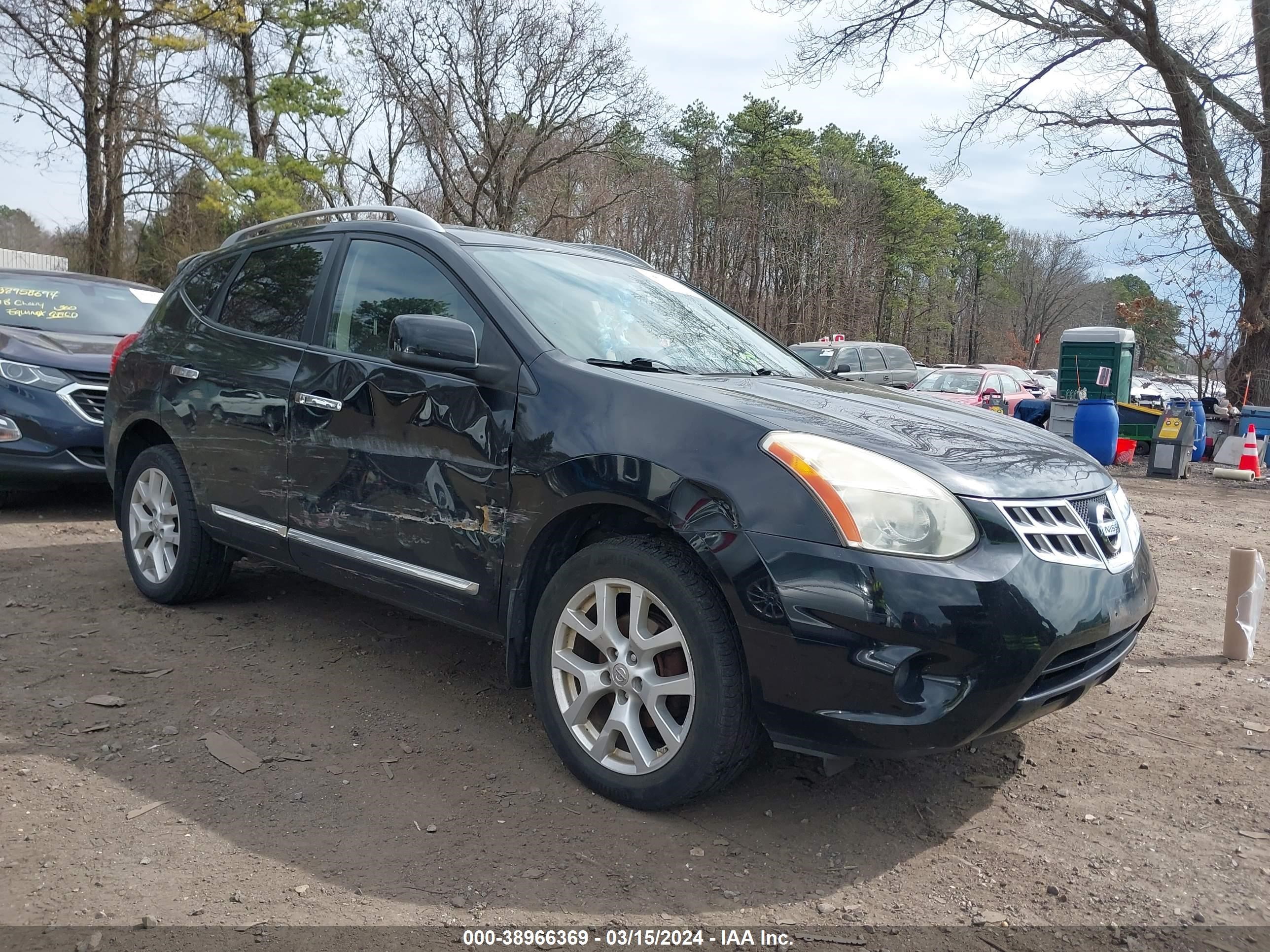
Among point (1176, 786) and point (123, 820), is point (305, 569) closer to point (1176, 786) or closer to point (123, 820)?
point (123, 820)

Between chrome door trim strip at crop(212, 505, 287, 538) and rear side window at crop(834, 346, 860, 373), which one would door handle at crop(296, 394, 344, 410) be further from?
rear side window at crop(834, 346, 860, 373)

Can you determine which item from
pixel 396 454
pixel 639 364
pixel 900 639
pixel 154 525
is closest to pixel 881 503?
pixel 900 639

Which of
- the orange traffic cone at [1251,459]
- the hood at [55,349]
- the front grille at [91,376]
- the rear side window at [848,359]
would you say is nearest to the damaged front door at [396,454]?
the front grille at [91,376]

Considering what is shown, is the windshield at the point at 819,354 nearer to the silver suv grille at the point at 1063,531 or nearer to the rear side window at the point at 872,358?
the rear side window at the point at 872,358

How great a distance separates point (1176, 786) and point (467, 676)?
2.58m

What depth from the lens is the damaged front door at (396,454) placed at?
3.18 meters

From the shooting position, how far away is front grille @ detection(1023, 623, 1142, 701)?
2.56 m

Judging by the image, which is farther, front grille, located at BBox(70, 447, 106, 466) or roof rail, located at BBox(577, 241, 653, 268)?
front grille, located at BBox(70, 447, 106, 466)

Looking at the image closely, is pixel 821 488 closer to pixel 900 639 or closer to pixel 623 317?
pixel 900 639

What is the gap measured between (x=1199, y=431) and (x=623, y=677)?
1413cm

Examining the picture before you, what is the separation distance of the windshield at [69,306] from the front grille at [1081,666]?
693 centimetres

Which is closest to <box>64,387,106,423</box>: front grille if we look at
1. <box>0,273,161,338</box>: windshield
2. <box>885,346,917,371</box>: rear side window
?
<box>0,273,161,338</box>: windshield

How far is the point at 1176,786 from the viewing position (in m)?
3.13

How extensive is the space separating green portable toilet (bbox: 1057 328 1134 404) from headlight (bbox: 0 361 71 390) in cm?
1457
